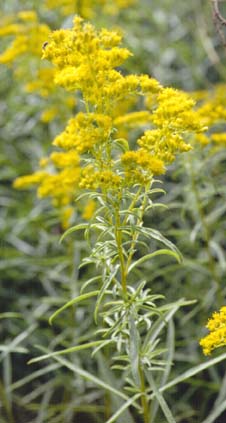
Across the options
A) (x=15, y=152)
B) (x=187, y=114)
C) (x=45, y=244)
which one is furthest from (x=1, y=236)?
(x=187, y=114)

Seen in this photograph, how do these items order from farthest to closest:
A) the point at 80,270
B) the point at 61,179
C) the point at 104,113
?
the point at 80,270
the point at 61,179
the point at 104,113

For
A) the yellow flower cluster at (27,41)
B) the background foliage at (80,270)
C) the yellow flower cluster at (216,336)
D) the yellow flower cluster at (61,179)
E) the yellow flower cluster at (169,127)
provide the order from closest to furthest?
the yellow flower cluster at (216,336) → the yellow flower cluster at (169,127) → the yellow flower cluster at (61,179) → the background foliage at (80,270) → the yellow flower cluster at (27,41)

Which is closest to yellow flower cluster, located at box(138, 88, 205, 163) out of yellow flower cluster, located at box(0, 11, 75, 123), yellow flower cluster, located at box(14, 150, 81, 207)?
yellow flower cluster, located at box(14, 150, 81, 207)

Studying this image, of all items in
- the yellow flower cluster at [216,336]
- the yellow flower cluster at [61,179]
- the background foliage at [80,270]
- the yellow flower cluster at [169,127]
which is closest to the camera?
the yellow flower cluster at [216,336]

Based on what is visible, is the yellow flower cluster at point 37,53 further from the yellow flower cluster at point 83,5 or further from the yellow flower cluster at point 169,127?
the yellow flower cluster at point 169,127

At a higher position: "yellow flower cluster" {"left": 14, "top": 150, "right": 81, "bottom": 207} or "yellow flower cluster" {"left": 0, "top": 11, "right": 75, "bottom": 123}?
"yellow flower cluster" {"left": 0, "top": 11, "right": 75, "bottom": 123}

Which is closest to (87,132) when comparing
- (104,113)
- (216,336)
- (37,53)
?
(104,113)

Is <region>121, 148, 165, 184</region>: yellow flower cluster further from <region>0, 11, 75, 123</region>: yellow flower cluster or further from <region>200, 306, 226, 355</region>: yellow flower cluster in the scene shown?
<region>0, 11, 75, 123</region>: yellow flower cluster

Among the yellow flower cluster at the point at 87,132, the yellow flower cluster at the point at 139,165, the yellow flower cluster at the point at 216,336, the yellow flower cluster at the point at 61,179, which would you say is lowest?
the yellow flower cluster at the point at 216,336

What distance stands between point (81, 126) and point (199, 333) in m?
1.82

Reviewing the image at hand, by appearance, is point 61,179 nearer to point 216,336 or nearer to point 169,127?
point 169,127

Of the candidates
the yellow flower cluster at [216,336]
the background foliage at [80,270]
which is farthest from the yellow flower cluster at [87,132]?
the background foliage at [80,270]

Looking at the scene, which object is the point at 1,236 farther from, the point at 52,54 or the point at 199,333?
the point at 52,54

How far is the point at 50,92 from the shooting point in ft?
12.2
